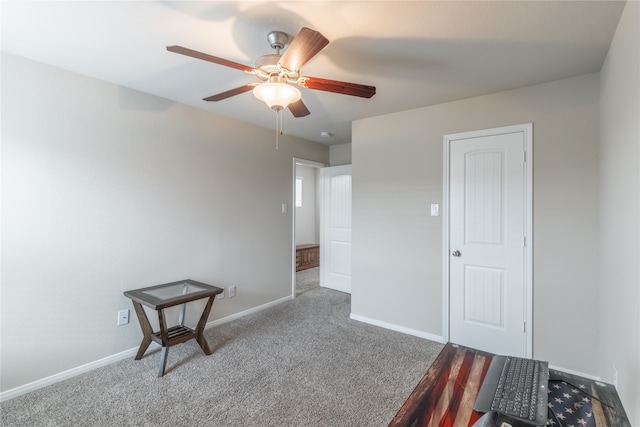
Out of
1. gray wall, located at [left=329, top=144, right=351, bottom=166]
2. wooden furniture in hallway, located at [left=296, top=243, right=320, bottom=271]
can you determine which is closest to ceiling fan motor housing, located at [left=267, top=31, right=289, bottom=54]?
gray wall, located at [left=329, top=144, right=351, bottom=166]

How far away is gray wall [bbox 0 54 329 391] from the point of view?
6.97 ft

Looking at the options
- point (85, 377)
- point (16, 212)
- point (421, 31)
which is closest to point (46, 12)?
point (16, 212)

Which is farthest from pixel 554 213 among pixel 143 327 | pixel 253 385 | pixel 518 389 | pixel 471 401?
pixel 143 327

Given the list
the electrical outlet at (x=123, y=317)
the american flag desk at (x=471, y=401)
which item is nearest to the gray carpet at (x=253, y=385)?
the electrical outlet at (x=123, y=317)

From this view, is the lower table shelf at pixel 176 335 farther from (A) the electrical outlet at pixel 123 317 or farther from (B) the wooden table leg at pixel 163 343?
(A) the electrical outlet at pixel 123 317

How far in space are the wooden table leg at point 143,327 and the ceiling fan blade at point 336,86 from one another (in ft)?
7.32

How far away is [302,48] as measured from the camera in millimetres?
1453

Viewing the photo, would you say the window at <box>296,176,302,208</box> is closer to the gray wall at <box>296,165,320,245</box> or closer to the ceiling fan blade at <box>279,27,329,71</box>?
the gray wall at <box>296,165,320,245</box>

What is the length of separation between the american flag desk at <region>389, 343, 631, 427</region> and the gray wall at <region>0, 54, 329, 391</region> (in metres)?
2.60

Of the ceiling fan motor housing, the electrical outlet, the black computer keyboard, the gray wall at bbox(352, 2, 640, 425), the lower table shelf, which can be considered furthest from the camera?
the electrical outlet

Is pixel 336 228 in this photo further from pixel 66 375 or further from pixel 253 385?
pixel 66 375

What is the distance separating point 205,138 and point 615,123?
131 inches

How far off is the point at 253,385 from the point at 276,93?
6.69 feet

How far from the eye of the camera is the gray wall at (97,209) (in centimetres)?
212
